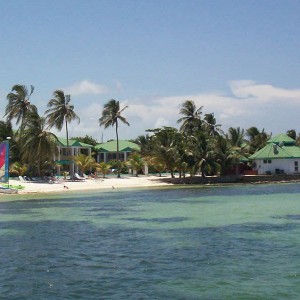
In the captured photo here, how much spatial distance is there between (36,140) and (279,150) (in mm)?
34705

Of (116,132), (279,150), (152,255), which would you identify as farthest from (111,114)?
(152,255)

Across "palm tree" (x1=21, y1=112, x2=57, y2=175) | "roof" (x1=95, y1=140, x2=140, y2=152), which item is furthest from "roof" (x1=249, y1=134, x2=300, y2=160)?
"palm tree" (x1=21, y1=112, x2=57, y2=175)

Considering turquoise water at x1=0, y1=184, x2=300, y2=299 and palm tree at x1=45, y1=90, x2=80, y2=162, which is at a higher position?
palm tree at x1=45, y1=90, x2=80, y2=162

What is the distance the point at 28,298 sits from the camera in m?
11.9

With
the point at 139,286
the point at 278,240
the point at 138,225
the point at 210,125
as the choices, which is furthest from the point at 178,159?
the point at 139,286

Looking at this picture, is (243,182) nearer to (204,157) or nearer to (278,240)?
(204,157)

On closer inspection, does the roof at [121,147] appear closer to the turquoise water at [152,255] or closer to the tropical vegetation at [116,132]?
the tropical vegetation at [116,132]

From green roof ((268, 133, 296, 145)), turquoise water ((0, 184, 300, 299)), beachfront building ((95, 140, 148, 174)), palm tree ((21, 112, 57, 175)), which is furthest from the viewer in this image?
beachfront building ((95, 140, 148, 174))

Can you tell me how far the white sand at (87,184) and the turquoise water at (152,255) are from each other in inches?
930

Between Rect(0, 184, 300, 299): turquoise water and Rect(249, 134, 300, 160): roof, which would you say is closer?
Rect(0, 184, 300, 299): turquoise water

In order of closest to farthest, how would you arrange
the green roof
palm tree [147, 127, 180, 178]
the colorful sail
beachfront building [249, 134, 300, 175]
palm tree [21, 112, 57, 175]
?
the colorful sail
palm tree [21, 112, 57, 175]
palm tree [147, 127, 180, 178]
beachfront building [249, 134, 300, 175]
the green roof

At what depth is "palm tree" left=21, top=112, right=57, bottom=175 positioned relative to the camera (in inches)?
2330

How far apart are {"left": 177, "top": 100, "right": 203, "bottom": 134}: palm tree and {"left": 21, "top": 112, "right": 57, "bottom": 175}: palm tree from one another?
22570 mm

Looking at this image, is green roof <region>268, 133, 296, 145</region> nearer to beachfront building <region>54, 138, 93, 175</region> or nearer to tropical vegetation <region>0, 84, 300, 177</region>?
tropical vegetation <region>0, 84, 300, 177</region>
